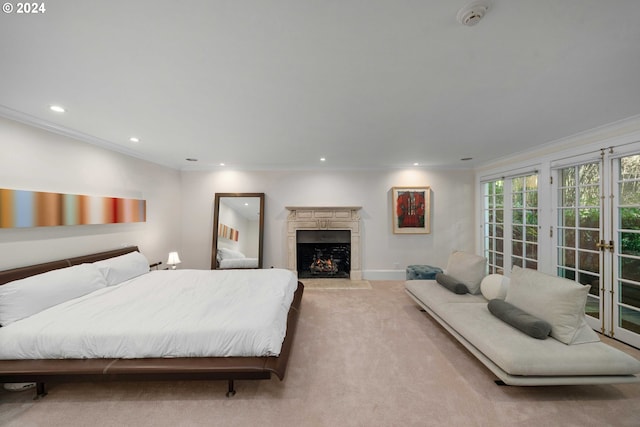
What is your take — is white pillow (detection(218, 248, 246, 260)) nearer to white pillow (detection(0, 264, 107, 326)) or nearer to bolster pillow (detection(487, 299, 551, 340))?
white pillow (detection(0, 264, 107, 326))

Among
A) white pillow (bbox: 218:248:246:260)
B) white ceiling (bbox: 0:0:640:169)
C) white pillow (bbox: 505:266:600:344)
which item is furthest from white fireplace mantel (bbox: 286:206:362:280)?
white pillow (bbox: 505:266:600:344)

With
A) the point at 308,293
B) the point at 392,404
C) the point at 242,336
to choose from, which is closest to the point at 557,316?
the point at 392,404

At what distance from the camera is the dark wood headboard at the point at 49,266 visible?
2.13 metres

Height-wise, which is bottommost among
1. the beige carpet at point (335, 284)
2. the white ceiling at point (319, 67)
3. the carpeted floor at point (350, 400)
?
the carpeted floor at point (350, 400)

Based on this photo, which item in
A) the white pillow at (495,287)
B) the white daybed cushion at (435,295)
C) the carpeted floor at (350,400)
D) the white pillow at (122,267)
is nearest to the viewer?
the carpeted floor at (350,400)

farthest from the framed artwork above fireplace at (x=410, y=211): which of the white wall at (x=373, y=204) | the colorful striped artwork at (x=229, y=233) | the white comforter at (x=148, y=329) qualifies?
the colorful striped artwork at (x=229, y=233)

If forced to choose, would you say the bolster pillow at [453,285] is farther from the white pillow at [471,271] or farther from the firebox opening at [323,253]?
the firebox opening at [323,253]

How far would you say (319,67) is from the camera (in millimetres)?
1539

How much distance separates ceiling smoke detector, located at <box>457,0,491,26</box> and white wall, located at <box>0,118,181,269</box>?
159 inches

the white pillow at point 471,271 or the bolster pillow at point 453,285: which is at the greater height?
the white pillow at point 471,271

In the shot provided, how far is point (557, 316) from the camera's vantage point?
1901 millimetres

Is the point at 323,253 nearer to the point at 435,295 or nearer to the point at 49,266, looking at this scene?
the point at 435,295

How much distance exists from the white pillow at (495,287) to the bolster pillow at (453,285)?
0.69 feet

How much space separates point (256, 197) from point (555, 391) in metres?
4.88
